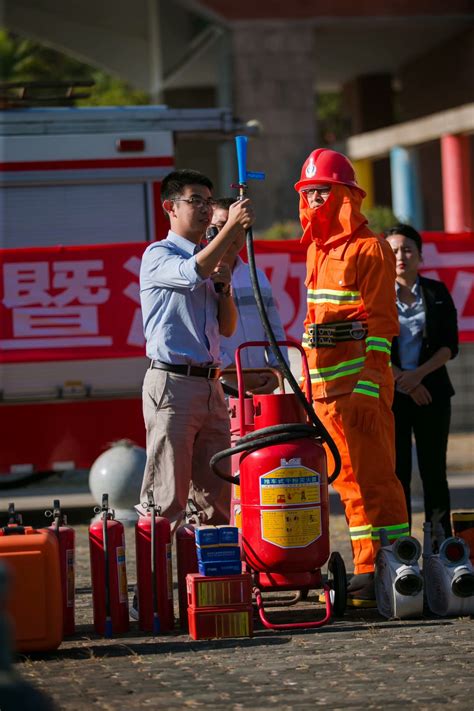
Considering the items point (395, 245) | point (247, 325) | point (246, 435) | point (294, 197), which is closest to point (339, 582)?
point (246, 435)

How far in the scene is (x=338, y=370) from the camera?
22.0 ft

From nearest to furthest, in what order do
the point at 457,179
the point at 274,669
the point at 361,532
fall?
the point at 274,669 < the point at 361,532 < the point at 457,179

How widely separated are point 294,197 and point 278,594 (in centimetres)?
1993

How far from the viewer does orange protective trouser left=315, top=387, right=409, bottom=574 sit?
6.60 meters

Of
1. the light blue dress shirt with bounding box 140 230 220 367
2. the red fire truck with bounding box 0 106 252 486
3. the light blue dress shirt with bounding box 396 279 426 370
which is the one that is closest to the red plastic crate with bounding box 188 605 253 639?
the light blue dress shirt with bounding box 140 230 220 367

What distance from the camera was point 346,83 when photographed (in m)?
36.5

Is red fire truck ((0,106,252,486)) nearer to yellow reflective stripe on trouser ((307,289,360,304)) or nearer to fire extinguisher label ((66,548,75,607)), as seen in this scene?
yellow reflective stripe on trouser ((307,289,360,304))

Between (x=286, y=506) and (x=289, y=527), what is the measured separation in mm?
94

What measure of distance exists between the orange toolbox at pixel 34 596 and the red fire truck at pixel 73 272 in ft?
16.4

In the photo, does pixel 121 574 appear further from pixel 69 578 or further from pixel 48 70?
pixel 48 70

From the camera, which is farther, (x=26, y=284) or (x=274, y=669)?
(x=26, y=284)

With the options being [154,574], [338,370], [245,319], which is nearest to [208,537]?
[154,574]

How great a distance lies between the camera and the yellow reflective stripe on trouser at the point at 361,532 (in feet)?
21.8

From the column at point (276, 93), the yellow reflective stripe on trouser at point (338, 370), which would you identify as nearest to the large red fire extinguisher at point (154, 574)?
the yellow reflective stripe on trouser at point (338, 370)
